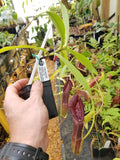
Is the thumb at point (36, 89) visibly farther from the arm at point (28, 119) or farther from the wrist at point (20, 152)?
the wrist at point (20, 152)

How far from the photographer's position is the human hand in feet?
1.56

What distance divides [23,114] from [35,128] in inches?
3.0

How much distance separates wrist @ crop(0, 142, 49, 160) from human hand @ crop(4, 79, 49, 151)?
0.06 feet

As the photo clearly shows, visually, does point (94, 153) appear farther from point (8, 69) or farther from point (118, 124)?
point (8, 69)

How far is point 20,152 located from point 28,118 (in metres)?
0.12

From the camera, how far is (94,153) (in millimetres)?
687

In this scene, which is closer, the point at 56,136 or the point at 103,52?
the point at 56,136

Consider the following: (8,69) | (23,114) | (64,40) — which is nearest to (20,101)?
(23,114)

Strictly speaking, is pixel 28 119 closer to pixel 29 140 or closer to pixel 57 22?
pixel 29 140

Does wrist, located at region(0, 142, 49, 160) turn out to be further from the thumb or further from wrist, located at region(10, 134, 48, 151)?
the thumb

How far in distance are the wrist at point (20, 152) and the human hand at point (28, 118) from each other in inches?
0.8

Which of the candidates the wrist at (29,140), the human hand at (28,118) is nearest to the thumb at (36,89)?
the human hand at (28,118)

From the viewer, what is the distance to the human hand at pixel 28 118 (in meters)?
0.47

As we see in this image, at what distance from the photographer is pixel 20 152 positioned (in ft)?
1.40
